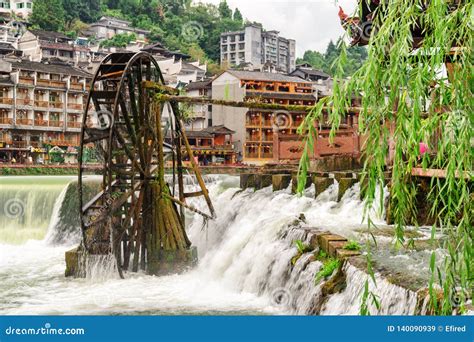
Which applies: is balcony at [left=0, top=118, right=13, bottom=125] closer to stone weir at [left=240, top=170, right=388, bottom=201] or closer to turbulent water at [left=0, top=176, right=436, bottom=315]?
turbulent water at [left=0, top=176, right=436, bottom=315]

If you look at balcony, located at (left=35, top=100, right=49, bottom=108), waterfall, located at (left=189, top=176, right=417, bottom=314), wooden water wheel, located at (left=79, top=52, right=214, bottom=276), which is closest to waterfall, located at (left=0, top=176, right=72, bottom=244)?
waterfall, located at (left=189, top=176, right=417, bottom=314)

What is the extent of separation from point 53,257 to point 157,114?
6.75 meters

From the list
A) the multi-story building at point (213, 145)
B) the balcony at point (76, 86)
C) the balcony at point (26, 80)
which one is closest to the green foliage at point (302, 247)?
the multi-story building at point (213, 145)

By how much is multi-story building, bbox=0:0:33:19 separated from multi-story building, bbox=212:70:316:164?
14.5m

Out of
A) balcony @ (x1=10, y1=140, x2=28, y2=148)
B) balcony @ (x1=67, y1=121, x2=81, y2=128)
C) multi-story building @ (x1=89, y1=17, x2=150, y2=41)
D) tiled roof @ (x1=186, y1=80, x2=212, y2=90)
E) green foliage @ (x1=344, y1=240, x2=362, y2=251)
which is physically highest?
multi-story building @ (x1=89, y1=17, x2=150, y2=41)

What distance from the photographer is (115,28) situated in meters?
44.4

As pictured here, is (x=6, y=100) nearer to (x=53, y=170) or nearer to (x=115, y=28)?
(x=53, y=170)

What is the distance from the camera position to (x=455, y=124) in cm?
507

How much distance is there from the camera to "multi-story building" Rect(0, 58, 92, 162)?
138 ft

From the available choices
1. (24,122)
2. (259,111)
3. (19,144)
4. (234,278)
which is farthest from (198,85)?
(234,278)

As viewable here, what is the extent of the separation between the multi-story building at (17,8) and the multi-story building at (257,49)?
1414 cm

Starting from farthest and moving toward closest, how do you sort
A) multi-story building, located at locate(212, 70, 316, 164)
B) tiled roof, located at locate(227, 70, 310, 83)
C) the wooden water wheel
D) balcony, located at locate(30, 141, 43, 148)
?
1. balcony, located at locate(30, 141, 43, 148)
2. tiled roof, located at locate(227, 70, 310, 83)
3. multi-story building, located at locate(212, 70, 316, 164)
4. the wooden water wheel

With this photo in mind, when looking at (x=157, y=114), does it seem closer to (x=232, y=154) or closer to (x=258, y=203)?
(x=258, y=203)

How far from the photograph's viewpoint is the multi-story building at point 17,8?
147 ft
